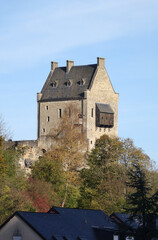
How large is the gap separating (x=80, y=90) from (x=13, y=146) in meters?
15.7

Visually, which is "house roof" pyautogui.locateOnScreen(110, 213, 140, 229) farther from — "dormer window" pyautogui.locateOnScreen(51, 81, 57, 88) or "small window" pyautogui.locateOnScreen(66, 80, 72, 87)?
"dormer window" pyautogui.locateOnScreen(51, 81, 57, 88)

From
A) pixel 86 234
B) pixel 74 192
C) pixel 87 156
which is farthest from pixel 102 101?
pixel 86 234

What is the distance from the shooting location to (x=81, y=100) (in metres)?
106

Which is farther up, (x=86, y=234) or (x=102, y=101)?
(x=102, y=101)

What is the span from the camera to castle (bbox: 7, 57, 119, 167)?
346 ft

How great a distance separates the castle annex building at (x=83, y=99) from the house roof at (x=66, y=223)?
47661 millimetres

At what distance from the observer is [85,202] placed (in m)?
78.6

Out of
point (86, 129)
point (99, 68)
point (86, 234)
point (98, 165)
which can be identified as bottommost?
point (86, 234)

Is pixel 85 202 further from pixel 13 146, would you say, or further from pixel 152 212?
pixel 152 212

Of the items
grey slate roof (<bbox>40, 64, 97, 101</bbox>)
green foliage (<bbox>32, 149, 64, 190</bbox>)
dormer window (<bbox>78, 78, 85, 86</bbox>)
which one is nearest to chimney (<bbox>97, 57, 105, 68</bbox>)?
grey slate roof (<bbox>40, 64, 97, 101</bbox>)

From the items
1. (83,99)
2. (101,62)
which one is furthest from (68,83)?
(101,62)

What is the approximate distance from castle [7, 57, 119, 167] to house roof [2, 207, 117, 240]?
151 ft

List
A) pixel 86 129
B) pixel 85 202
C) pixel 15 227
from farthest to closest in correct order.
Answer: pixel 86 129
pixel 85 202
pixel 15 227

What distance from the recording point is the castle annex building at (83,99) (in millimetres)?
105500
